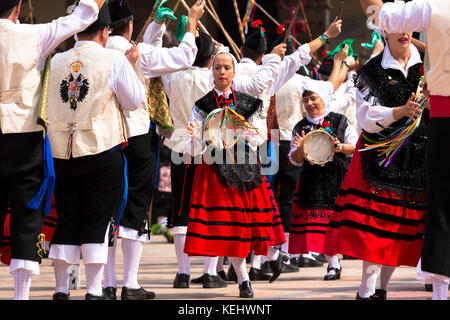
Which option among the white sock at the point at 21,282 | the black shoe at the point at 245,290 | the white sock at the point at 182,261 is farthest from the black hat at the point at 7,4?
the white sock at the point at 182,261

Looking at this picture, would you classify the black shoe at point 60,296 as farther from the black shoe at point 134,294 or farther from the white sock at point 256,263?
the white sock at point 256,263

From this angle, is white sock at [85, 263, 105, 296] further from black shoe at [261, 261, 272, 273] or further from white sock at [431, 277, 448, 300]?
black shoe at [261, 261, 272, 273]

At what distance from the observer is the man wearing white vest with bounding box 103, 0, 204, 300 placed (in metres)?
5.65

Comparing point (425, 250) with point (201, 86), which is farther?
point (201, 86)

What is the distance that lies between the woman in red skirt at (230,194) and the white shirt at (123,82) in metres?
0.79

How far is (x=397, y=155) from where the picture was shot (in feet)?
16.8

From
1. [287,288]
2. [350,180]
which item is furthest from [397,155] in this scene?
[287,288]

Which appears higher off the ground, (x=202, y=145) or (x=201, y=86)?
(x=201, y=86)

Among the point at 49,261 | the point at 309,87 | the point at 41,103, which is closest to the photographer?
the point at 41,103

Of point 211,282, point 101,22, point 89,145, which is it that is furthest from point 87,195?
point 211,282

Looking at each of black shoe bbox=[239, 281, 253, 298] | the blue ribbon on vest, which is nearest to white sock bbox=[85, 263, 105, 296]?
the blue ribbon on vest

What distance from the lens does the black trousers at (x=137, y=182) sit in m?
5.68

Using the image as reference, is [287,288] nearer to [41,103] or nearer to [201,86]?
[201,86]

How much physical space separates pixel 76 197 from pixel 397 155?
1.97 metres
